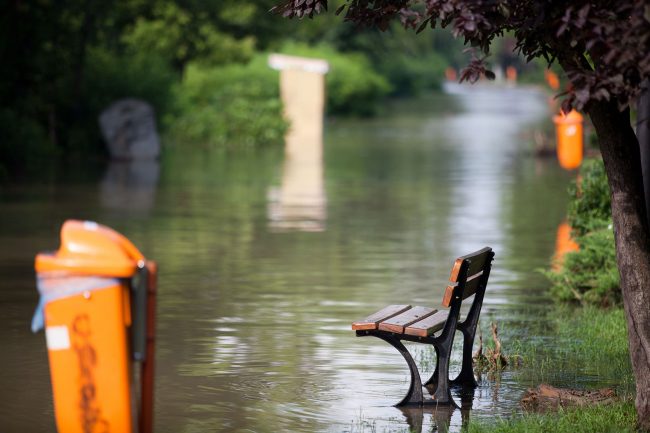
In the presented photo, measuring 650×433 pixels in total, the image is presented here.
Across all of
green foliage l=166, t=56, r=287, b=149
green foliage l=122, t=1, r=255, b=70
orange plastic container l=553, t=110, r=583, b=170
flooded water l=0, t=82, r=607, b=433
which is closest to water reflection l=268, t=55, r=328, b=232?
flooded water l=0, t=82, r=607, b=433

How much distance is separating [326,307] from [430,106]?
47.4 metres

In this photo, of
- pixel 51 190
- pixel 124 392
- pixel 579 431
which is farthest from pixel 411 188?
pixel 124 392

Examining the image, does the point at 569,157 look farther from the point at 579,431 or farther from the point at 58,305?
the point at 58,305

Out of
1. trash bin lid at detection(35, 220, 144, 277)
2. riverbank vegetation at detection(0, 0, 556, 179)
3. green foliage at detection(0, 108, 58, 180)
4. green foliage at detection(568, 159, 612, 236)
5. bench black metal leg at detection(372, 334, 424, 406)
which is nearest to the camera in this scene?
trash bin lid at detection(35, 220, 144, 277)

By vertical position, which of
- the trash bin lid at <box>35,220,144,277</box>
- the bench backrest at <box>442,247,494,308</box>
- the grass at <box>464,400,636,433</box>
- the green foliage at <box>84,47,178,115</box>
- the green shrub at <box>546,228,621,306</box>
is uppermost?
the green foliage at <box>84,47,178,115</box>

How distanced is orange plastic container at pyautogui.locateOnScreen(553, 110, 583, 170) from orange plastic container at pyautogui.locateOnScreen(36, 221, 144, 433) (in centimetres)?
1933

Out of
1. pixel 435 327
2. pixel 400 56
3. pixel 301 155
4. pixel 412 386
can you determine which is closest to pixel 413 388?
pixel 412 386

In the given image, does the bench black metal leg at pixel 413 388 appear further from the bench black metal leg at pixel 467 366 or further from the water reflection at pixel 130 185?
the water reflection at pixel 130 185

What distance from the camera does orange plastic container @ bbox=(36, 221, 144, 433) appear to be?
5.86m

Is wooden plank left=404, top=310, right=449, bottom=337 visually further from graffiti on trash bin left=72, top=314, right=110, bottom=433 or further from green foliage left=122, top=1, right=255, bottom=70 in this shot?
green foliage left=122, top=1, right=255, bottom=70

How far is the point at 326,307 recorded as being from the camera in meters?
12.0

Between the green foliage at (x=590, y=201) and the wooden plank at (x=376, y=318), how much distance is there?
413 cm

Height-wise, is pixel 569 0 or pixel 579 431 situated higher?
pixel 569 0

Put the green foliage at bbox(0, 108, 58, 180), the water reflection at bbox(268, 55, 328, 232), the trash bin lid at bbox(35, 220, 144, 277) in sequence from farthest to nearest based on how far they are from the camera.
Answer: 1. the green foliage at bbox(0, 108, 58, 180)
2. the water reflection at bbox(268, 55, 328, 232)
3. the trash bin lid at bbox(35, 220, 144, 277)
